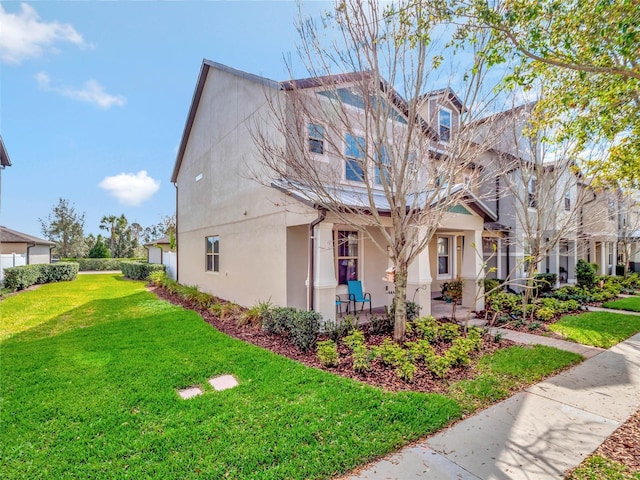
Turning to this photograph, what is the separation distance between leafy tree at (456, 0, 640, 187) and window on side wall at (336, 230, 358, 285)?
19.8 feet

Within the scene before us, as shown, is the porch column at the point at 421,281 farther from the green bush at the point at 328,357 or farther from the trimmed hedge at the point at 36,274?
the trimmed hedge at the point at 36,274

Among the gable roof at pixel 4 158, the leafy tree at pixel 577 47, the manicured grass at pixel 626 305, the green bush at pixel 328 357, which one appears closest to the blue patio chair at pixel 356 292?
the green bush at pixel 328 357

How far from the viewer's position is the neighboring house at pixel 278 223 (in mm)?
7602

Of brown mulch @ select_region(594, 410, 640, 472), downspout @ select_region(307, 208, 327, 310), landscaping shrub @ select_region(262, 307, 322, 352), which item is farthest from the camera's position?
downspout @ select_region(307, 208, 327, 310)

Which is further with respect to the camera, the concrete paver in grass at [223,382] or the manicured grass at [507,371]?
the concrete paver in grass at [223,382]

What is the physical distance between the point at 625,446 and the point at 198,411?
5.11m

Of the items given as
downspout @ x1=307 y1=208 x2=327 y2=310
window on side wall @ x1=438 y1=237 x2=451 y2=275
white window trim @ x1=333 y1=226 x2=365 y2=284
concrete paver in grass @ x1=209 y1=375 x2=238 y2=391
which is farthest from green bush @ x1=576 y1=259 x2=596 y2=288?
concrete paver in grass @ x1=209 y1=375 x2=238 y2=391

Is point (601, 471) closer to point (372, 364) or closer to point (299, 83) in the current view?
point (372, 364)

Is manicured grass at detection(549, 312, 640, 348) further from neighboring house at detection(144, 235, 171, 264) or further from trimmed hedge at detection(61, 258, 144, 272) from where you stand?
trimmed hedge at detection(61, 258, 144, 272)

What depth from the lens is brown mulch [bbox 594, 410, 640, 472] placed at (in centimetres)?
334

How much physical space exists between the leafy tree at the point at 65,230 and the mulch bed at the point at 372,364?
45.4 m

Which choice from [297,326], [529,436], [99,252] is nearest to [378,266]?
[297,326]

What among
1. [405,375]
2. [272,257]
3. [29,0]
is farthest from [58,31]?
[405,375]

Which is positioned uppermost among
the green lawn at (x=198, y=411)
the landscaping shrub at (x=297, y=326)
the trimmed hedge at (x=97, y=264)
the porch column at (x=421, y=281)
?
the porch column at (x=421, y=281)
